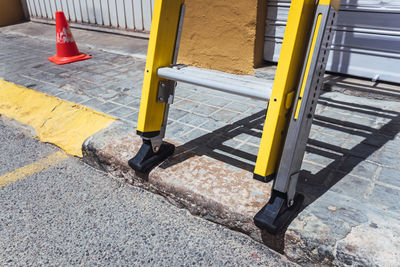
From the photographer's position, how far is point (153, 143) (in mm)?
2227

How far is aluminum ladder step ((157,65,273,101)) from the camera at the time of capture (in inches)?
65.1

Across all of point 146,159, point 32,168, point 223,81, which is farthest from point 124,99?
point 223,81

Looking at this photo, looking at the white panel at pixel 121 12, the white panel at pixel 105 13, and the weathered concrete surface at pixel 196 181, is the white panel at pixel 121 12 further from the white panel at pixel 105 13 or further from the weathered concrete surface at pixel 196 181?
the weathered concrete surface at pixel 196 181

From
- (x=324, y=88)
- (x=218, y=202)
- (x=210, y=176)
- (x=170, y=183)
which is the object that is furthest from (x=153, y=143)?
(x=324, y=88)

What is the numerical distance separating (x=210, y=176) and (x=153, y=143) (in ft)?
1.37

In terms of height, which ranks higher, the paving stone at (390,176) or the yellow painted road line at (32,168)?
the paving stone at (390,176)

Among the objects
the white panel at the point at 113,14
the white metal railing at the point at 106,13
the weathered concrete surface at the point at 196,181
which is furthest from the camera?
the white panel at the point at 113,14

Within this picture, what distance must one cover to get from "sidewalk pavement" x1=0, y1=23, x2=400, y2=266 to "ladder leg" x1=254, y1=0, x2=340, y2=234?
0.30 feet

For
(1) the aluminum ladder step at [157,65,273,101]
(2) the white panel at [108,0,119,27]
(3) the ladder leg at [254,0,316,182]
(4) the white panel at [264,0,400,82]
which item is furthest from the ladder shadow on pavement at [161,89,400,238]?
(2) the white panel at [108,0,119,27]

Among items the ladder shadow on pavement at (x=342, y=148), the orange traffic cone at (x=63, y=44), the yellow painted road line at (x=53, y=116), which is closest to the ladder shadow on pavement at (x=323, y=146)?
the ladder shadow on pavement at (x=342, y=148)

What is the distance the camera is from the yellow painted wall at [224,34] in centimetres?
371

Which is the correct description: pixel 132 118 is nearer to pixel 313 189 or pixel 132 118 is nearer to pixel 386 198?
pixel 313 189

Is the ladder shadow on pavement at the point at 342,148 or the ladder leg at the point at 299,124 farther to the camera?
the ladder shadow on pavement at the point at 342,148

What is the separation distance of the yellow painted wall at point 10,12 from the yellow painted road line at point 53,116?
4524 millimetres
